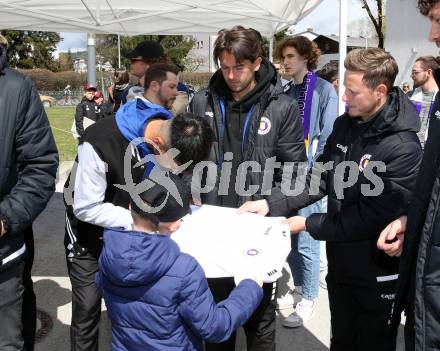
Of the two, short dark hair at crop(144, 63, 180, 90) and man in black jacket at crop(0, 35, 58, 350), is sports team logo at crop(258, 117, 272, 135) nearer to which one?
short dark hair at crop(144, 63, 180, 90)

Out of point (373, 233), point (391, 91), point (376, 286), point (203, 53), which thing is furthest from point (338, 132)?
point (203, 53)

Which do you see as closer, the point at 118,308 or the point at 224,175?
the point at 118,308

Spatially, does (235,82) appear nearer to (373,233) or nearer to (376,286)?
(373,233)

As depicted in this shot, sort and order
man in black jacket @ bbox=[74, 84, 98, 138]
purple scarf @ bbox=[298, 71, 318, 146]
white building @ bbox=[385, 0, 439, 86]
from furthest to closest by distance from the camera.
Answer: white building @ bbox=[385, 0, 439, 86] → man in black jacket @ bbox=[74, 84, 98, 138] → purple scarf @ bbox=[298, 71, 318, 146]

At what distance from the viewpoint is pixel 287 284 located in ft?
15.4

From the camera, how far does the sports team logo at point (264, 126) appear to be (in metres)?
2.59

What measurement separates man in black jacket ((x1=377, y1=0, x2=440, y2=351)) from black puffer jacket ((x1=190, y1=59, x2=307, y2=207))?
0.94m

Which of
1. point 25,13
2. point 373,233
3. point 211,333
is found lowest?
point 211,333

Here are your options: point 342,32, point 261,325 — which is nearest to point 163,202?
point 261,325

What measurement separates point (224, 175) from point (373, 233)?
807 millimetres

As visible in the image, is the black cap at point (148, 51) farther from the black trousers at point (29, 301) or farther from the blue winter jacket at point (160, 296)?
the blue winter jacket at point (160, 296)

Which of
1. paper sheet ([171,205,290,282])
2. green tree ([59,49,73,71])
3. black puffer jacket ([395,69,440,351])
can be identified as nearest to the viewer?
black puffer jacket ([395,69,440,351])

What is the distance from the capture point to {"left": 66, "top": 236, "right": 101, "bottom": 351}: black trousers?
9.16ft

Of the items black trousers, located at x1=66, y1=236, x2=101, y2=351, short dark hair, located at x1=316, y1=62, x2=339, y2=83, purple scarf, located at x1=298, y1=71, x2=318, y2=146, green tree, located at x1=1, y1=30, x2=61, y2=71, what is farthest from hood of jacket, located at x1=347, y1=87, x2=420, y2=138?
green tree, located at x1=1, y1=30, x2=61, y2=71
